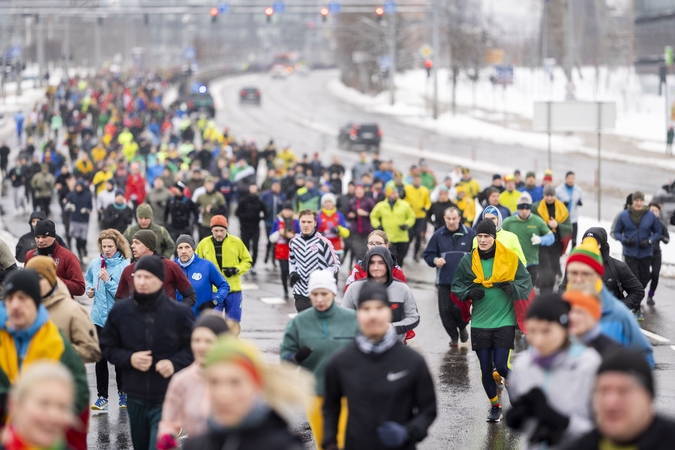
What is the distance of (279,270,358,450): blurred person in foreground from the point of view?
7262 millimetres

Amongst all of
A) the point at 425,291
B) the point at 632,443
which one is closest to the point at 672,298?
the point at 425,291

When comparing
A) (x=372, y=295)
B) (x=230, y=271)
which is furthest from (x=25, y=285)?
(x=230, y=271)

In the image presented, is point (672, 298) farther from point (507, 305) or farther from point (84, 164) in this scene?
point (84, 164)

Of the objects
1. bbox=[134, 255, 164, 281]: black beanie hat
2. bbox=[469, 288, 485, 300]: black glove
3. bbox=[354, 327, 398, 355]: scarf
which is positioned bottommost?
bbox=[469, 288, 485, 300]: black glove

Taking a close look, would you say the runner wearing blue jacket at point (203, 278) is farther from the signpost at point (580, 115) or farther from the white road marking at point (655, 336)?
the signpost at point (580, 115)

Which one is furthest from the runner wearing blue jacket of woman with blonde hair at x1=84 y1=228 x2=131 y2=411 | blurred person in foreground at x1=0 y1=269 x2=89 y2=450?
blurred person in foreground at x1=0 y1=269 x2=89 y2=450

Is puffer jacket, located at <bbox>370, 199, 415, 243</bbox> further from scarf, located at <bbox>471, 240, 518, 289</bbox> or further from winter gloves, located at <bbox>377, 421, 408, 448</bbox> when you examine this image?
winter gloves, located at <bbox>377, 421, 408, 448</bbox>

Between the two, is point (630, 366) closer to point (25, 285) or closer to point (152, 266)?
point (25, 285)

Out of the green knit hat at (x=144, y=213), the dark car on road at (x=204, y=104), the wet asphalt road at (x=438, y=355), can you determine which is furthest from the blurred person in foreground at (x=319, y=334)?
the dark car on road at (x=204, y=104)

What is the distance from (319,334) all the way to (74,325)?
1.62 meters

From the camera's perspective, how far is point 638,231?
50.8ft

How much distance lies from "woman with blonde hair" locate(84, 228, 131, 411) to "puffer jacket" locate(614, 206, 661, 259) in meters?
7.62

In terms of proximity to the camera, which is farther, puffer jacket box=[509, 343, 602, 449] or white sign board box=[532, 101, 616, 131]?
white sign board box=[532, 101, 616, 131]

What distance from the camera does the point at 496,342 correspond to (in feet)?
32.2
